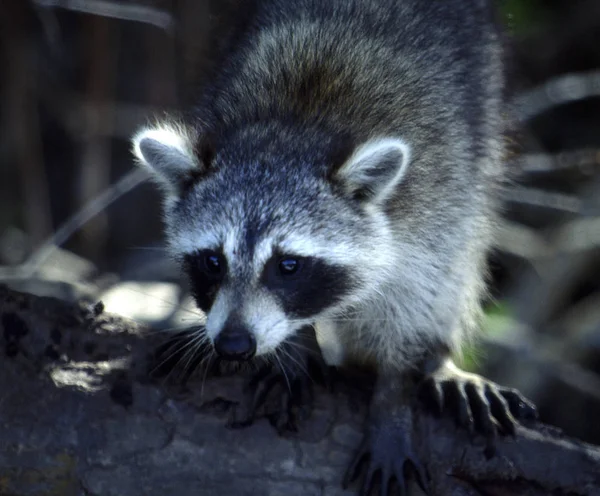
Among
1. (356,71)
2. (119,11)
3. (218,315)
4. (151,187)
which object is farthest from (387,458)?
(151,187)

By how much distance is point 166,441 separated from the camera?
3848 millimetres

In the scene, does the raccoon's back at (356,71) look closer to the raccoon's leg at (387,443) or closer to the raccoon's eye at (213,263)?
the raccoon's eye at (213,263)

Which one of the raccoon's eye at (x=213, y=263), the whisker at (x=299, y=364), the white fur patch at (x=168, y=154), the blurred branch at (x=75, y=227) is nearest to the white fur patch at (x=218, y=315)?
the raccoon's eye at (x=213, y=263)

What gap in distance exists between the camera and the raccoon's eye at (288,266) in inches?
152

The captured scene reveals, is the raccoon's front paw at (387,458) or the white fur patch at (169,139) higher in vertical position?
the white fur patch at (169,139)

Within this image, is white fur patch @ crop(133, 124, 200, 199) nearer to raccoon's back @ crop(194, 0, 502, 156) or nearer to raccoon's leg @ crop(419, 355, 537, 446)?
raccoon's back @ crop(194, 0, 502, 156)

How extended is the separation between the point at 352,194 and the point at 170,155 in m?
0.73

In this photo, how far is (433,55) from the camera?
4590 mm

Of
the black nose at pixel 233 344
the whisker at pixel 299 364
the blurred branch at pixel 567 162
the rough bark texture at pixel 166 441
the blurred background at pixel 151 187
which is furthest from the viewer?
the blurred background at pixel 151 187

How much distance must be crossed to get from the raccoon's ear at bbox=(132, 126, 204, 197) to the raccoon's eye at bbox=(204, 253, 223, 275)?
0.40m

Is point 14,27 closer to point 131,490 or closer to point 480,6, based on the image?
point 480,6

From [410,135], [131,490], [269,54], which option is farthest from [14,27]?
[131,490]

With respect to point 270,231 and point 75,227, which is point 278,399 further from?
point 75,227

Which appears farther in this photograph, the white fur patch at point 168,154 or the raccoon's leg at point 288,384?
the white fur patch at point 168,154
